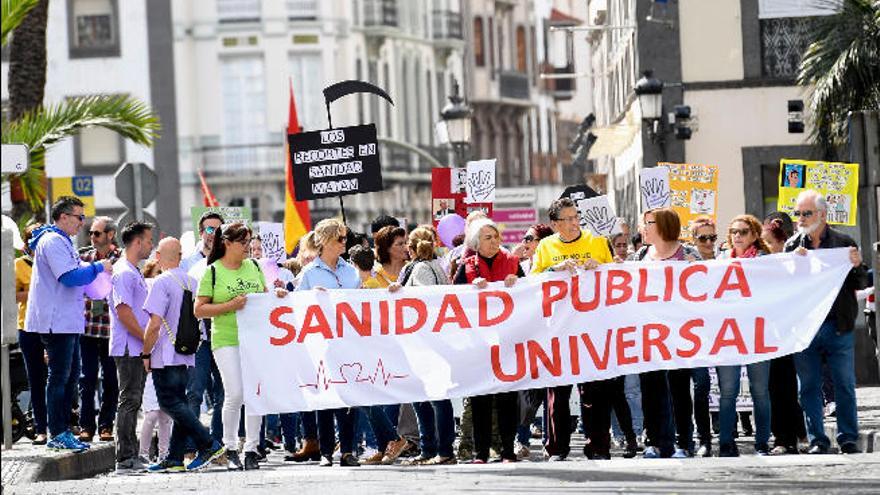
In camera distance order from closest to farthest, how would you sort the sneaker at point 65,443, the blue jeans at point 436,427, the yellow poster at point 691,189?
the blue jeans at point 436,427 < the sneaker at point 65,443 < the yellow poster at point 691,189

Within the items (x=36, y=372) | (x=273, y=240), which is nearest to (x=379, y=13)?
(x=273, y=240)

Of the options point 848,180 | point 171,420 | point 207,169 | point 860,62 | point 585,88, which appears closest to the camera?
point 171,420

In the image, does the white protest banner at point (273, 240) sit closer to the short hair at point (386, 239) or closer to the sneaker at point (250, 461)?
the short hair at point (386, 239)

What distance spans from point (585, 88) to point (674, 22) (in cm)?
8126

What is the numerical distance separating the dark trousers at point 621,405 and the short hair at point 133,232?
3.43m

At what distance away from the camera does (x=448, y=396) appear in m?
18.1

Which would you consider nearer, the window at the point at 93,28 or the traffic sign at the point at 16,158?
the traffic sign at the point at 16,158

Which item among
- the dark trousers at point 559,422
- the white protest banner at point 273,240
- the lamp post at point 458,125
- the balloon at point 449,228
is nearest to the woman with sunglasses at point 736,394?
the dark trousers at point 559,422

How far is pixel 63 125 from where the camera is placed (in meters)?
24.6

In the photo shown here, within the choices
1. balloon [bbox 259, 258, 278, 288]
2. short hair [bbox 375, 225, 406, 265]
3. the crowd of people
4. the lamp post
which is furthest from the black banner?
the lamp post

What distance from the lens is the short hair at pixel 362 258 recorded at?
19.4m

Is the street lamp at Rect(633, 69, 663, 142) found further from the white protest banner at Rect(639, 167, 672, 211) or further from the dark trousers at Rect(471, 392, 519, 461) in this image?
the dark trousers at Rect(471, 392, 519, 461)

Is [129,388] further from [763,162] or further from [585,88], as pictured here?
[585,88]

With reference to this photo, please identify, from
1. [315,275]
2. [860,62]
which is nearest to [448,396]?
[315,275]
